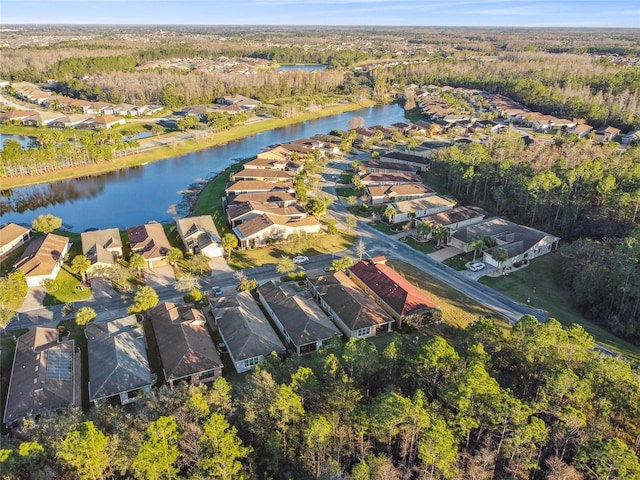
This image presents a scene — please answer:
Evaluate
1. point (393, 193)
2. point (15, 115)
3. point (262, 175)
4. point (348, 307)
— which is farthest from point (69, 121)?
point (348, 307)

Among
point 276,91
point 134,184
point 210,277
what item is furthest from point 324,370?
point 276,91

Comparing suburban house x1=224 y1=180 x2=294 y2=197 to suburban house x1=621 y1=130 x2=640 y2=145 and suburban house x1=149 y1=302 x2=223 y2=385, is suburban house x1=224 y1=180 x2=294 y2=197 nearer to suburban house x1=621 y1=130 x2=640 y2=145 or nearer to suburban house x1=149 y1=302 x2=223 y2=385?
suburban house x1=149 y1=302 x2=223 y2=385

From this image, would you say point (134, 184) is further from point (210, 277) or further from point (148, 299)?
point (148, 299)

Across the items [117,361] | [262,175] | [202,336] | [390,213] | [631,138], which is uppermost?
[631,138]

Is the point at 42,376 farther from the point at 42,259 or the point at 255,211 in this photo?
the point at 255,211

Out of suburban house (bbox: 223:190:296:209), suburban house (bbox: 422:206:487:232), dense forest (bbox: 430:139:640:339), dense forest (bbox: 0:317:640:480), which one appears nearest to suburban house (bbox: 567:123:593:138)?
dense forest (bbox: 430:139:640:339)

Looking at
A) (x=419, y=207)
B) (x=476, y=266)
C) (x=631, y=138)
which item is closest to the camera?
(x=476, y=266)

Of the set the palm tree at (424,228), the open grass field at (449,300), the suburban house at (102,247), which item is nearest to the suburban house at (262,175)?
the suburban house at (102,247)
